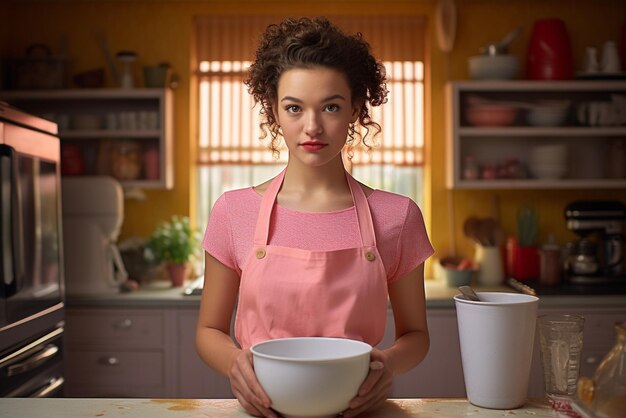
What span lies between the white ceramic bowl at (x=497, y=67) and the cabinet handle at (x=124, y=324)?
212 centimetres

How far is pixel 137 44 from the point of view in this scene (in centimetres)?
417

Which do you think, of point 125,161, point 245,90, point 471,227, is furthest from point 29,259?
point 471,227

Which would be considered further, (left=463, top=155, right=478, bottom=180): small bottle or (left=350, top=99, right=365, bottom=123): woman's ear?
(left=463, top=155, right=478, bottom=180): small bottle

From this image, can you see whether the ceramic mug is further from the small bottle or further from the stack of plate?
the small bottle

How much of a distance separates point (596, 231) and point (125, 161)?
2451mm

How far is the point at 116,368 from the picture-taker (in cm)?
349

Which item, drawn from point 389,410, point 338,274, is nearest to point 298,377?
point 389,410

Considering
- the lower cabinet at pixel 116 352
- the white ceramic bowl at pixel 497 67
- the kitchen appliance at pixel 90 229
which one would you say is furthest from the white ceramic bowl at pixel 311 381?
the white ceramic bowl at pixel 497 67

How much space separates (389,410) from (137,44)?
333 cm

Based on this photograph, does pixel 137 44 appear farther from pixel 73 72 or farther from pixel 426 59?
pixel 426 59

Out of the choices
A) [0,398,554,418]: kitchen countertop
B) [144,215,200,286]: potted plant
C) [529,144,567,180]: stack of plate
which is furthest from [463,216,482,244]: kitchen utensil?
[0,398,554,418]: kitchen countertop

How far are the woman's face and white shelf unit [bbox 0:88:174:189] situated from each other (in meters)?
2.58

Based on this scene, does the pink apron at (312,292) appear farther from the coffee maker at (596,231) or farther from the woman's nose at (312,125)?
the coffee maker at (596,231)

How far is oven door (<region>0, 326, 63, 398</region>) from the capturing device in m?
2.53
